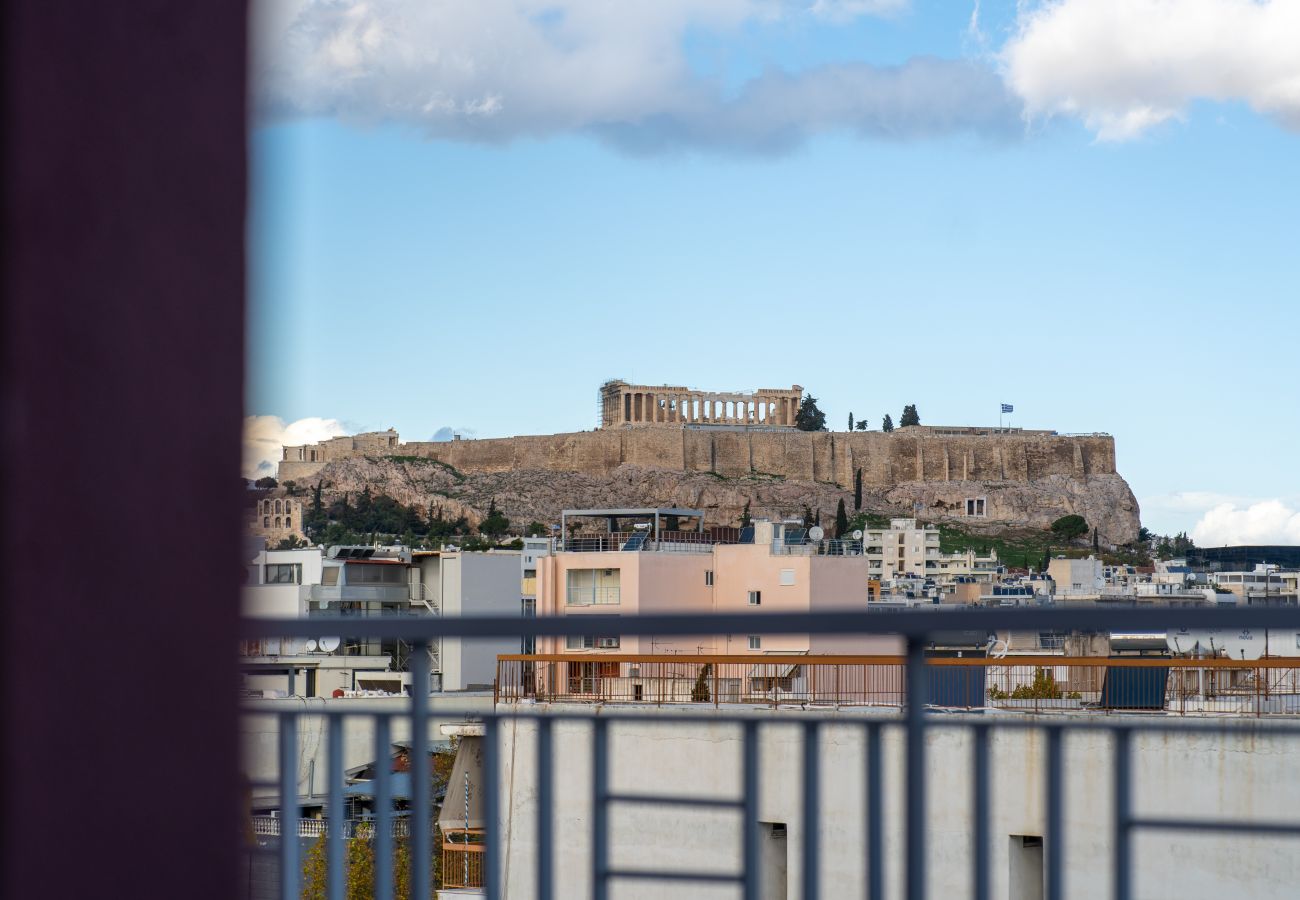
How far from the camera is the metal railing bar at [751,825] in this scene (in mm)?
1854

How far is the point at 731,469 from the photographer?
7950 cm

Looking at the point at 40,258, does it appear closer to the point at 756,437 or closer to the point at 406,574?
the point at 406,574

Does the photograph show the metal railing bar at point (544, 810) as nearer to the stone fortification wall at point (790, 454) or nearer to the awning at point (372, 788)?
the awning at point (372, 788)

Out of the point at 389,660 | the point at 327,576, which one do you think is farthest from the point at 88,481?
the point at 327,576

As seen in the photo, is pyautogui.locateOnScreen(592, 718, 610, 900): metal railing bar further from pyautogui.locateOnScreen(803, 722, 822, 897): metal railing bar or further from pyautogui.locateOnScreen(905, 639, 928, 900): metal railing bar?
pyautogui.locateOnScreen(905, 639, 928, 900): metal railing bar

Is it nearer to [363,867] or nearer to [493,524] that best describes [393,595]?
[363,867]

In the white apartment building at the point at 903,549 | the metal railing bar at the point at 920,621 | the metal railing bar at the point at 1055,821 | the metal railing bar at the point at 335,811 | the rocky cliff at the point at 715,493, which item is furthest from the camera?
the rocky cliff at the point at 715,493

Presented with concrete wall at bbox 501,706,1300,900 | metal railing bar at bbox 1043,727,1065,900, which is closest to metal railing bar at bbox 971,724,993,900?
metal railing bar at bbox 1043,727,1065,900

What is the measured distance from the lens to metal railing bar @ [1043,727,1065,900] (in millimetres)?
1778

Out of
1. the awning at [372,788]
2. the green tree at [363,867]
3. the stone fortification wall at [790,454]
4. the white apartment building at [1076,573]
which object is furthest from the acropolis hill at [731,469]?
the awning at [372,788]

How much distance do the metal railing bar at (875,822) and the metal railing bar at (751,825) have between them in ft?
0.47

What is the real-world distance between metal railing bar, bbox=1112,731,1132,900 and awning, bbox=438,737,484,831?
293cm

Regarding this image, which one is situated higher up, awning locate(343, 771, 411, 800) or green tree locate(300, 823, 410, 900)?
awning locate(343, 771, 411, 800)

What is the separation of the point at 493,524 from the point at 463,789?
67.4 meters
